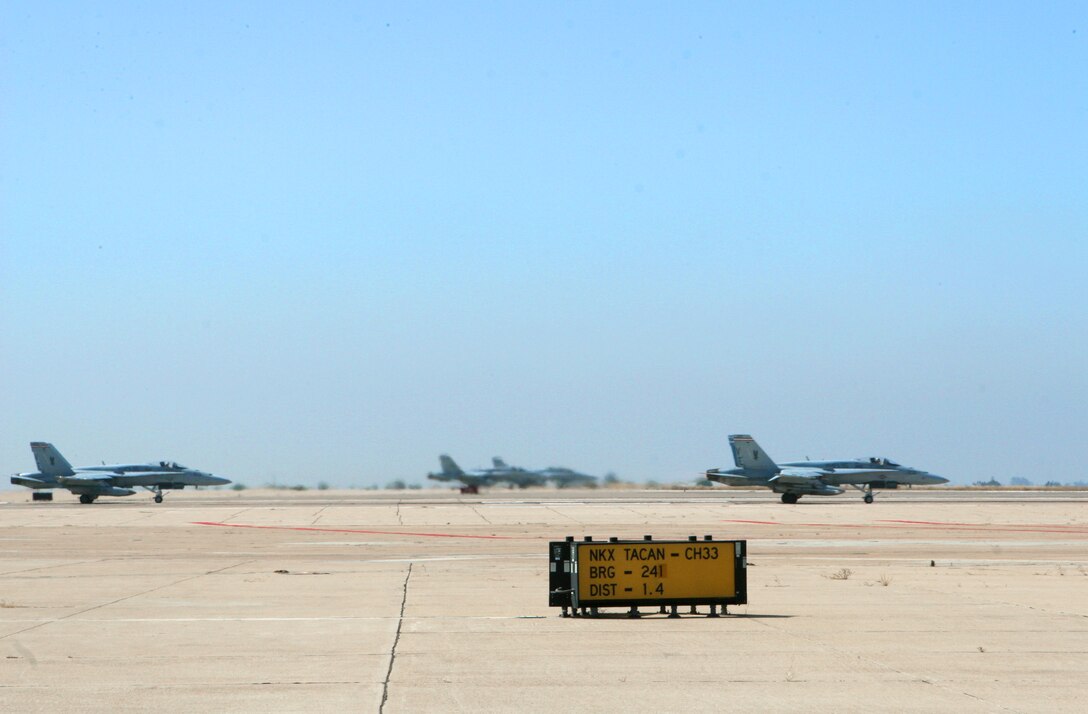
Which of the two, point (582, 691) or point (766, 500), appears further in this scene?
point (766, 500)

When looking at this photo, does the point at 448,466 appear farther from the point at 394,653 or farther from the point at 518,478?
Result: the point at 394,653

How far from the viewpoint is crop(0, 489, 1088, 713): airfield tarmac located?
9.95 m

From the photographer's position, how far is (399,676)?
10.9 m

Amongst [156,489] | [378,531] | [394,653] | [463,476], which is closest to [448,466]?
[463,476]

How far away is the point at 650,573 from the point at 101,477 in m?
63.1

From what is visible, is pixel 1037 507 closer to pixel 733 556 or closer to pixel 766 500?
pixel 766 500

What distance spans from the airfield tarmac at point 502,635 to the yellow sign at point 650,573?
0.44m

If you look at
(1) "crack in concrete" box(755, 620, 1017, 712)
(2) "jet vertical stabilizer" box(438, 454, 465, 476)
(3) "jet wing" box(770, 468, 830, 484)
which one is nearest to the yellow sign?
(1) "crack in concrete" box(755, 620, 1017, 712)

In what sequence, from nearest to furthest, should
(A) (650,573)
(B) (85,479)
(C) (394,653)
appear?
(C) (394,653)
(A) (650,573)
(B) (85,479)

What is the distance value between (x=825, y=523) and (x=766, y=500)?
27.1m

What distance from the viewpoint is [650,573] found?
15.6 metres

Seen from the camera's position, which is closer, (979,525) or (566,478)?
(979,525)

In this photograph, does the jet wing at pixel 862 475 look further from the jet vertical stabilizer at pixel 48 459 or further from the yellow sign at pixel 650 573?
the yellow sign at pixel 650 573

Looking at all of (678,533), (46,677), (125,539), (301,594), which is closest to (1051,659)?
(46,677)
